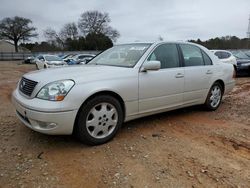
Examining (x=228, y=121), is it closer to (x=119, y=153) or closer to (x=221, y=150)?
(x=221, y=150)

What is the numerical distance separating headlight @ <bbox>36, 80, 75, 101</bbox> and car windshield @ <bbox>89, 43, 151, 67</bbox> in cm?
111

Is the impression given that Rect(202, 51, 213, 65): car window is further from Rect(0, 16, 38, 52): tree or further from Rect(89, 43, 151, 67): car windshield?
Rect(0, 16, 38, 52): tree

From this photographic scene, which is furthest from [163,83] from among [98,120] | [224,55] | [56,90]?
[224,55]

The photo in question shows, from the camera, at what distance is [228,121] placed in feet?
15.5

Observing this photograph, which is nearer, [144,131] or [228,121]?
[144,131]

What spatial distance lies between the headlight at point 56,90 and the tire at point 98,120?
1.03 feet

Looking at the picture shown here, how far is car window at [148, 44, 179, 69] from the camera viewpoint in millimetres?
4193

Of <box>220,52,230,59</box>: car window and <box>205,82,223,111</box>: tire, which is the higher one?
<box>220,52,230,59</box>: car window

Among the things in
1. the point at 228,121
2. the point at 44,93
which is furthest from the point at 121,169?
the point at 228,121

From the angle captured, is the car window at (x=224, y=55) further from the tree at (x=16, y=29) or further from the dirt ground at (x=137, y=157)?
the tree at (x=16, y=29)

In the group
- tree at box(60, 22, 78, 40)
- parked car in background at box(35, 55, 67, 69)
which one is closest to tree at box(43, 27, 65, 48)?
tree at box(60, 22, 78, 40)

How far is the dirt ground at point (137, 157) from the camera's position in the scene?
2.66m

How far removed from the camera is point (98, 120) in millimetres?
3434

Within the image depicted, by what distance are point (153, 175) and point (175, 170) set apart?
11.3 inches
